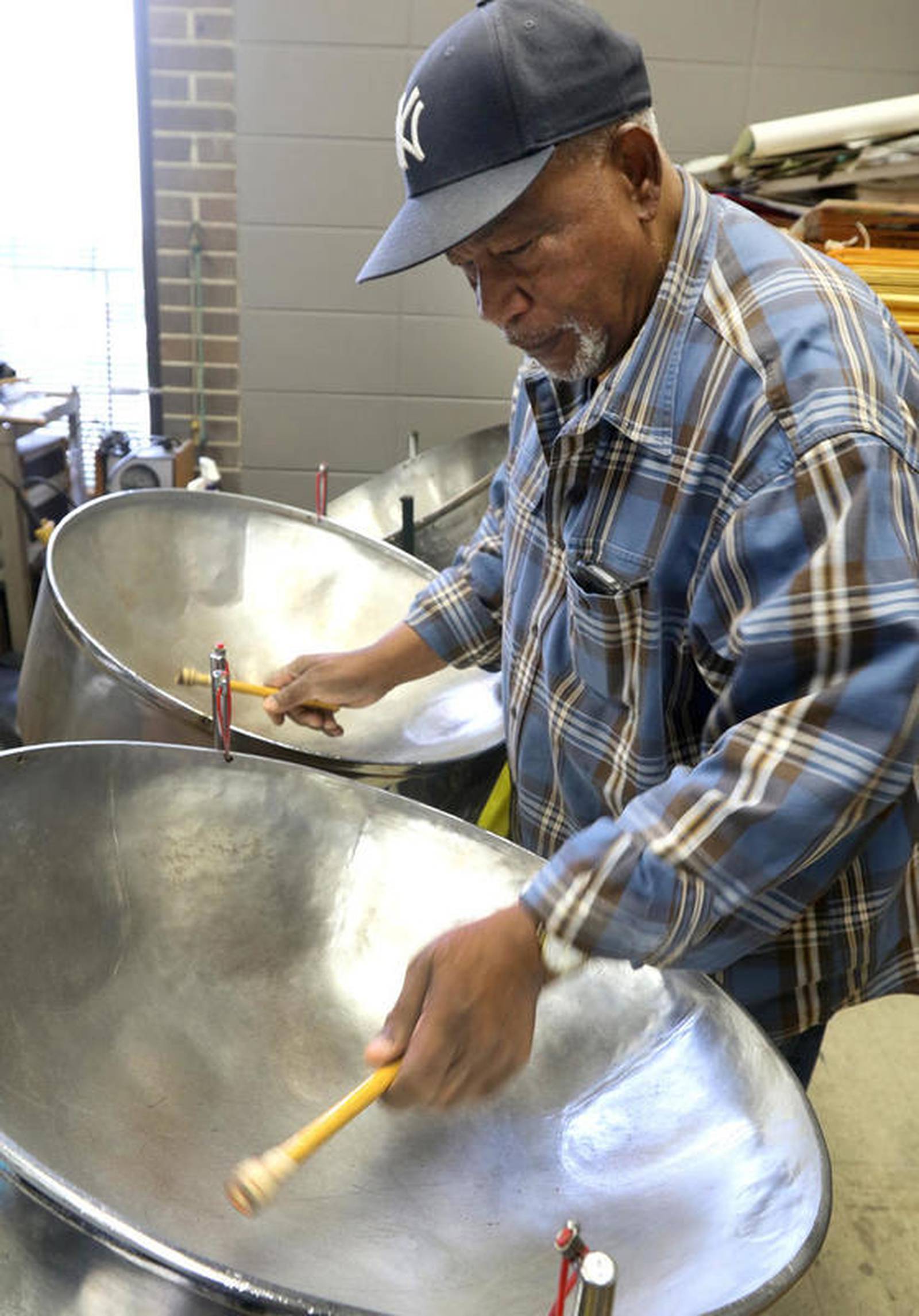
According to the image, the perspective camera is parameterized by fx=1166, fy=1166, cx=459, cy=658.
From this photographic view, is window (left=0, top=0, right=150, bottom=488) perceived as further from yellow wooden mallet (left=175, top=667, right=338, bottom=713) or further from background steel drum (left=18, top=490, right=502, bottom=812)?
yellow wooden mallet (left=175, top=667, right=338, bottom=713)

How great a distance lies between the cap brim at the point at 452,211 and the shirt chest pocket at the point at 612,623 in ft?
0.85

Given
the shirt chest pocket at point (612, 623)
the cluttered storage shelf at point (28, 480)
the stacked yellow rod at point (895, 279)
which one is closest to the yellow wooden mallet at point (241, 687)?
the shirt chest pocket at point (612, 623)

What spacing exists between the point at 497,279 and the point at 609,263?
0.08m

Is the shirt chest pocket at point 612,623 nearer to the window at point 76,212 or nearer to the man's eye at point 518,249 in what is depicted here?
the man's eye at point 518,249

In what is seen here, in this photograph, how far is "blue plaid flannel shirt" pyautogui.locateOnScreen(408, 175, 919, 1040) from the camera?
696 millimetres

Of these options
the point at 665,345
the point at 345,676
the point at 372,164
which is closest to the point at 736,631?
the point at 665,345

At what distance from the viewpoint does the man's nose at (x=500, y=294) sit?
2.70 ft

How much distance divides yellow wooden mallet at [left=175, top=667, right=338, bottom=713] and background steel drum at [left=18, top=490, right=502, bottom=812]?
0.04 feet

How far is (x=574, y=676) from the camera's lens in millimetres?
978

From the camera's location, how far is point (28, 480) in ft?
9.35

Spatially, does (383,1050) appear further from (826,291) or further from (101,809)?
(826,291)

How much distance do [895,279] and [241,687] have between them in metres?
1.13

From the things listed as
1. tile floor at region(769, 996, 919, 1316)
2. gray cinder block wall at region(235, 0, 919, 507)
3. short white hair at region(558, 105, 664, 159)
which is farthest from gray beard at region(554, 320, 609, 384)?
gray cinder block wall at region(235, 0, 919, 507)

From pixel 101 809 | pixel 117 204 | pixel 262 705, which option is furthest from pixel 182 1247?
pixel 117 204
